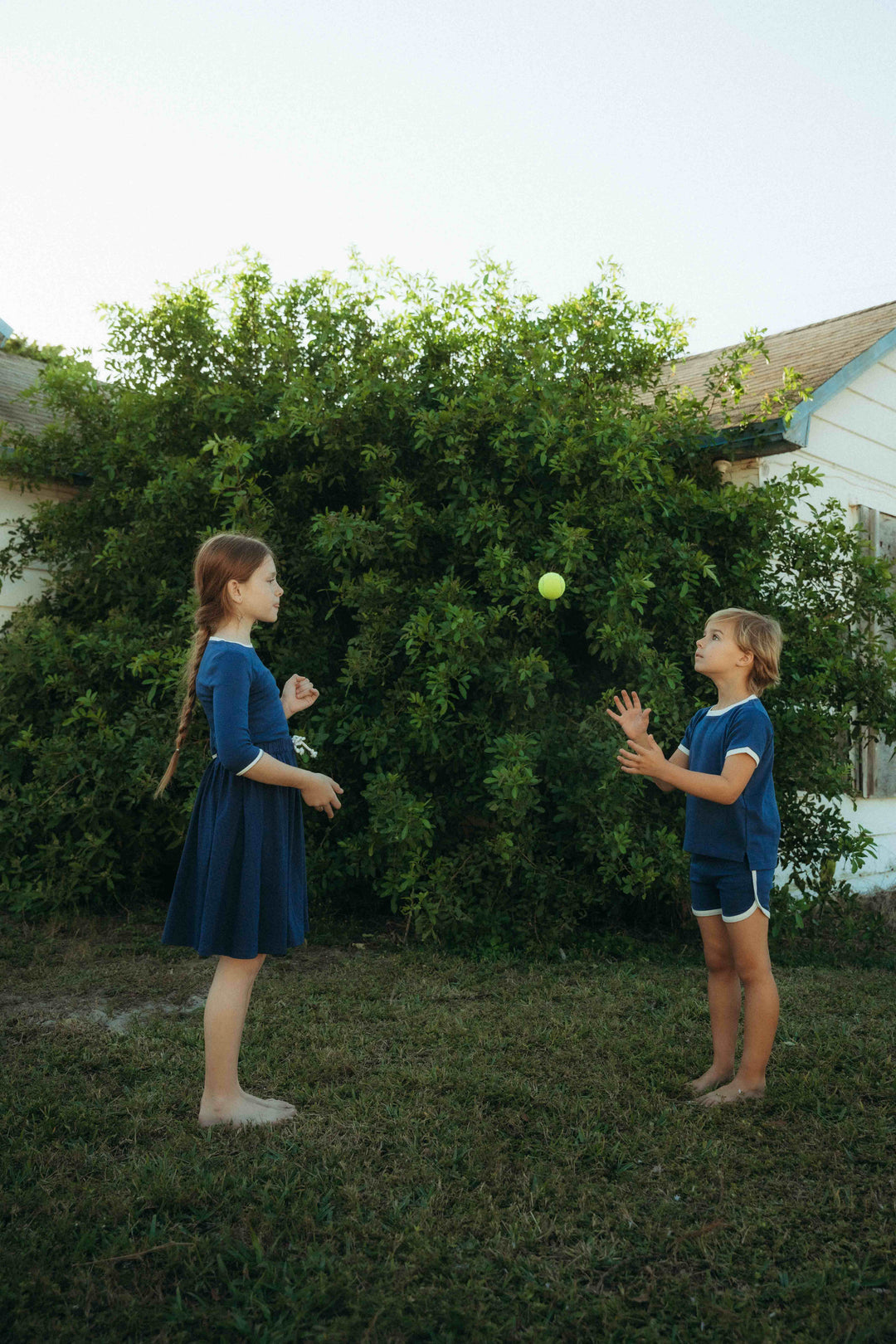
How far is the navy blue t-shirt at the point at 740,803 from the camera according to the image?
3168mm

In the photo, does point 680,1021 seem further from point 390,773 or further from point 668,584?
point 668,584

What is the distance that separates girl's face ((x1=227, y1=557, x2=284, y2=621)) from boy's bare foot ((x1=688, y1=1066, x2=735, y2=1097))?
1.97 metres

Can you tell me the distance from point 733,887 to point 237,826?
1.51 meters

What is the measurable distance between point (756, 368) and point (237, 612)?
616 centimetres

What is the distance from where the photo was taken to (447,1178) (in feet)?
8.68

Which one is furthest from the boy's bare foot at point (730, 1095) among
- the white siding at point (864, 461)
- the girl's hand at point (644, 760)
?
the white siding at point (864, 461)

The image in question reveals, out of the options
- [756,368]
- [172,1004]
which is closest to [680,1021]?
[172,1004]

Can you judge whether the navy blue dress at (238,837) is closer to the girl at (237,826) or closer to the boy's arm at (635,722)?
the girl at (237,826)

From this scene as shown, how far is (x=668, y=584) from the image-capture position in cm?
560

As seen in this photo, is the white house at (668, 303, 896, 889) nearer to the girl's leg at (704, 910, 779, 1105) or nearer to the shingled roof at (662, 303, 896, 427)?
the shingled roof at (662, 303, 896, 427)

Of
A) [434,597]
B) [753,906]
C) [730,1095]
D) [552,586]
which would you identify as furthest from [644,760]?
[434,597]

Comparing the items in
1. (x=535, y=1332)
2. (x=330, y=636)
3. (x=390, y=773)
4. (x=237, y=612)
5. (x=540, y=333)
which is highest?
(x=540, y=333)

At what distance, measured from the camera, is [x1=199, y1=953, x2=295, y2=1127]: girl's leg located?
291cm

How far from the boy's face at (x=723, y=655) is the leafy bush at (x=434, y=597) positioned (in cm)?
172
